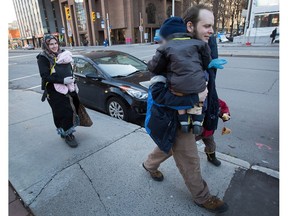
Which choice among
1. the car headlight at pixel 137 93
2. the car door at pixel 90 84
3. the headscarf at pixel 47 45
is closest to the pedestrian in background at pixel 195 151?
the headscarf at pixel 47 45

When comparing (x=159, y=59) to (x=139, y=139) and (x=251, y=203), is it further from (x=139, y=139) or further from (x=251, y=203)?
(x=139, y=139)

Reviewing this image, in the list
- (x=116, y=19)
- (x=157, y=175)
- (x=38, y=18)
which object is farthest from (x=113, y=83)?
(x=38, y=18)

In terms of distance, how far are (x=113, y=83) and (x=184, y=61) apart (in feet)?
10.2

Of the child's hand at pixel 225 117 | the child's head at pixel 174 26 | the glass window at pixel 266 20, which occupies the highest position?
the glass window at pixel 266 20

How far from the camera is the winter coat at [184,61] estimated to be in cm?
156

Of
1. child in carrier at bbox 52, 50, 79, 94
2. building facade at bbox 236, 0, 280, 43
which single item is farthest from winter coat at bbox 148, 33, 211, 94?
building facade at bbox 236, 0, 280, 43

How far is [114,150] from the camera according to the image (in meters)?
3.24

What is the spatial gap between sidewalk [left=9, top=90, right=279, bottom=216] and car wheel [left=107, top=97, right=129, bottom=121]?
777 mm

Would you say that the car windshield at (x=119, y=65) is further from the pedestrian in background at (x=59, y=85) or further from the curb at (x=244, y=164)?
the curb at (x=244, y=164)

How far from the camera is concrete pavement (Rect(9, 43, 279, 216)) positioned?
7.13 ft

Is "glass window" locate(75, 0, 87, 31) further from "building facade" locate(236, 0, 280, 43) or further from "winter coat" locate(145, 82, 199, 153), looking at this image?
"winter coat" locate(145, 82, 199, 153)

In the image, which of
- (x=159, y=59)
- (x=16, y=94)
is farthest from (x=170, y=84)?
(x=16, y=94)

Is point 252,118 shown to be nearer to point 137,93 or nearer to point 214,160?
point 214,160

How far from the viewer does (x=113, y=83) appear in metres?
4.50
